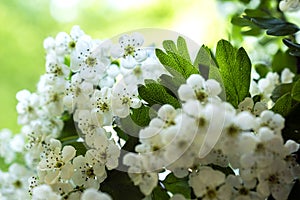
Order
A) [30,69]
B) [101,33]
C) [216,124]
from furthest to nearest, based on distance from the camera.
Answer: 1. [101,33]
2. [30,69]
3. [216,124]

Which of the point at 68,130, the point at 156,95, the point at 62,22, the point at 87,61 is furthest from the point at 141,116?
the point at 62,22

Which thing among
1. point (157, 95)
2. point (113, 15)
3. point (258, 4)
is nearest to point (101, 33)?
point (113, 15)

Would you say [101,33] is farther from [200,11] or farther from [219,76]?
[219,76]

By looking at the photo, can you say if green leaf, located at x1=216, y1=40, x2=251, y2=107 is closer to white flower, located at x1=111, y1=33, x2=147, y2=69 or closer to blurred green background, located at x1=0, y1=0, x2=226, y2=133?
white flower, located at x1=111, y1=33, x2=147, y2=69

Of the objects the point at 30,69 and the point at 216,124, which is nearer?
the point at 216,124

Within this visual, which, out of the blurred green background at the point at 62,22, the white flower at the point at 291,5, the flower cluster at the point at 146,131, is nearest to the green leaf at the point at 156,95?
the flower cluster at the point at 146,131

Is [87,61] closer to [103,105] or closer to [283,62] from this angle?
[103,105]

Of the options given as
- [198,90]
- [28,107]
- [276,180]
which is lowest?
[276,180]
